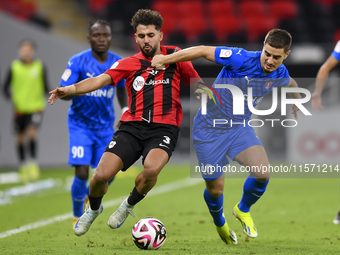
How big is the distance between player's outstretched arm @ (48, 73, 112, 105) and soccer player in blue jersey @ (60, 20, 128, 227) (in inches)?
49.5

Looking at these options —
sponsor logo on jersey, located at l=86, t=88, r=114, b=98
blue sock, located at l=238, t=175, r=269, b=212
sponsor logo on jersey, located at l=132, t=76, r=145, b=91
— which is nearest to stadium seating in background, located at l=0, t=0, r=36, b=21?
sponsor logo on jersey, located at l=86, t=88, r=114, b=98

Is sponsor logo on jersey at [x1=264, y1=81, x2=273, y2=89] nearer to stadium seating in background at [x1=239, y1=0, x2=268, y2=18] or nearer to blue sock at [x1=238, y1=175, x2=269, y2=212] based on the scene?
blue sock at [x1=238, y1=175, x2=269, y2=212]

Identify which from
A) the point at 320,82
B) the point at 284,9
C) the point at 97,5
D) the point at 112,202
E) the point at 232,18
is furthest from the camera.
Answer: the point at 284,9

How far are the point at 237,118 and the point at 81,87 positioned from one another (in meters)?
1.62

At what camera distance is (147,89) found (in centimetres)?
532

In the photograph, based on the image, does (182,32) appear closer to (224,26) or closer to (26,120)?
(224,26)

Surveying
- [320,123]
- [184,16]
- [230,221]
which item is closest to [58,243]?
[230,221]

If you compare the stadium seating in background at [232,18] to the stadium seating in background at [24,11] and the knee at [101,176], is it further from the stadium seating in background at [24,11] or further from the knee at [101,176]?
the knee at [101,176]

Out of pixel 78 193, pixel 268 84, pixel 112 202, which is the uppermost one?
pixel 268 84

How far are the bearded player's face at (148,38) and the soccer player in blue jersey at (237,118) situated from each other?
18 centimetres

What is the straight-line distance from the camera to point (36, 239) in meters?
5.62

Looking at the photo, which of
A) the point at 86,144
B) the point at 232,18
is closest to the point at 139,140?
the point at 86,144

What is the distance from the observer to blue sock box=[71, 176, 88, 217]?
6387 millimetres

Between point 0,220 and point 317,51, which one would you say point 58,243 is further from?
point 317,51
